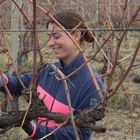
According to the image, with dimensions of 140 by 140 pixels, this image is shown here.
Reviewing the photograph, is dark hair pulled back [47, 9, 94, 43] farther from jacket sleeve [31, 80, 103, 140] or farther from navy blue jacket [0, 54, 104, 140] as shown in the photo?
jacket sleeve [31, 80, 103, 140]

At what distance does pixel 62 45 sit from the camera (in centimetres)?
202

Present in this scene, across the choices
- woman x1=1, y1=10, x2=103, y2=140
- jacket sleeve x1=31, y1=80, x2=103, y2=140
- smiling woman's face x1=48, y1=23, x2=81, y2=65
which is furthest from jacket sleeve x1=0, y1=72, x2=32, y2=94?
jacket sleeve x1=31, y1=80, x2=103, y2=140

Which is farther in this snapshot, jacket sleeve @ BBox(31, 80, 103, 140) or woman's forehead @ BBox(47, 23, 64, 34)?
jacket sleeve @ BBox(31, 80, 103, 140)

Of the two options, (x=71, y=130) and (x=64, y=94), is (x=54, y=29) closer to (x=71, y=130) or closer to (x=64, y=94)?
(x=64, y=94)

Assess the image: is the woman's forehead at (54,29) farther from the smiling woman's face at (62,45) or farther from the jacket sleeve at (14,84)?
the jacket sleeve at (14,84)

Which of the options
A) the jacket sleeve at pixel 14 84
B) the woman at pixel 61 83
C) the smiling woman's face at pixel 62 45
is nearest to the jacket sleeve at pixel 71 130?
the woman at pixel 61 83

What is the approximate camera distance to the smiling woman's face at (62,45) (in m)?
1.99

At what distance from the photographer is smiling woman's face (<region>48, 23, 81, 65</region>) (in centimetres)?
199

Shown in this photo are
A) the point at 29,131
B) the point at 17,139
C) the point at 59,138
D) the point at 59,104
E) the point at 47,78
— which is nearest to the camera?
the point at 29,131

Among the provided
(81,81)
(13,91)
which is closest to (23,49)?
(13,91)

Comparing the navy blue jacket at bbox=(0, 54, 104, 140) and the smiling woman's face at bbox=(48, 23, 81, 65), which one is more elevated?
the smiling woman's face at bbox=(48, 23, 81, 65)

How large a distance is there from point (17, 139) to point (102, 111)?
2647 mm

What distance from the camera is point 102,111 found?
149 cm

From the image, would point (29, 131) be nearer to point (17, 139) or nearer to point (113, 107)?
point (17, 139)
